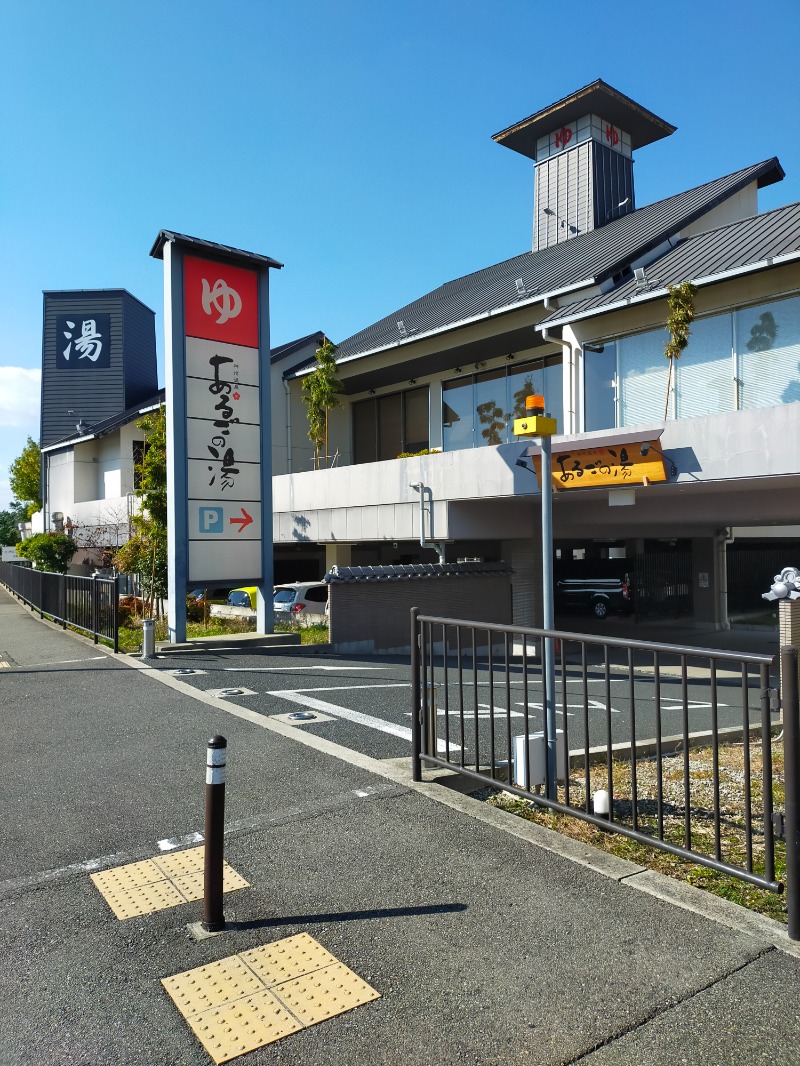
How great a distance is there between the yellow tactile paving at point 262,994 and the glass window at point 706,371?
12519mm

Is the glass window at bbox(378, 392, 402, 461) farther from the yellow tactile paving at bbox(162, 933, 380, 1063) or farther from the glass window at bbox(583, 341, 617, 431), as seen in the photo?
the yellow tactile paving at bbox(162, 933, 380, 1063)

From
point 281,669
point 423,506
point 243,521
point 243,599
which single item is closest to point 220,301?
point 243,521

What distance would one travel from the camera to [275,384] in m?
25.2

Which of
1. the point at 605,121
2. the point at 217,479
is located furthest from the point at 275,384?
the point at 605,121

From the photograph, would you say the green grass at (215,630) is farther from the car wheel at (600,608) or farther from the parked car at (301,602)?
the car wheel at (600,608)

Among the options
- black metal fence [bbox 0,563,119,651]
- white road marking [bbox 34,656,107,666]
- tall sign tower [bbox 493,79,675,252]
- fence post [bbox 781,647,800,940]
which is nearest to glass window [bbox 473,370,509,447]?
tall sign tower [bbox 493,79,675,252]

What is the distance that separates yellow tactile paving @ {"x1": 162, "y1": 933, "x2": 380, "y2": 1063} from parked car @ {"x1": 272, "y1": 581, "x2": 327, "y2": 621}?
48.6 ft

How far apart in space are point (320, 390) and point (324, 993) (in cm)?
2070

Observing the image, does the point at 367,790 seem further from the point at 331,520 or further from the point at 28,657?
the point at 331,520

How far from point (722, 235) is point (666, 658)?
31.5 feet

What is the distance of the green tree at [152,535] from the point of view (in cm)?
1861

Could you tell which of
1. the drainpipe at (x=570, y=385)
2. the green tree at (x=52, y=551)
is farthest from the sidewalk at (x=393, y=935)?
the green tree at (x=52, y=551)

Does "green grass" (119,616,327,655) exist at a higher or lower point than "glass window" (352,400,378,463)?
lower

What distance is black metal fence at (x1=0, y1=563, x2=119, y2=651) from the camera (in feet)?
45.3
